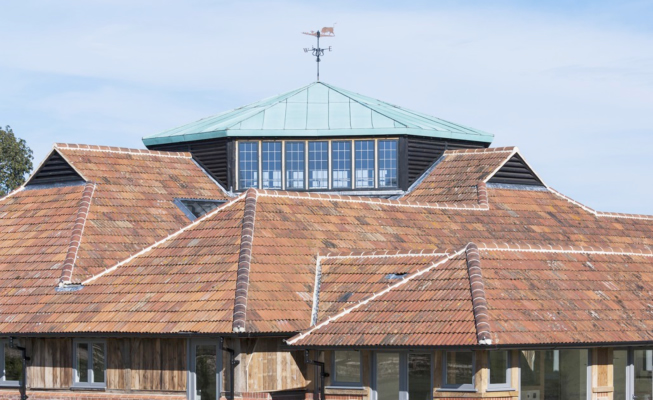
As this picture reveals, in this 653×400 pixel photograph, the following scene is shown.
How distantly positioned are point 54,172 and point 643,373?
19399 millimetres

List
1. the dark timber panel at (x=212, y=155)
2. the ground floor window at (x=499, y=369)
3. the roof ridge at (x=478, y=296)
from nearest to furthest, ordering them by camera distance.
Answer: the roof ridge at (x=478, y=296), the ground floor window at (x=499, y=369), the dark timber panel at (x=212, y=155)

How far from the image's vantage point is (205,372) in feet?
103

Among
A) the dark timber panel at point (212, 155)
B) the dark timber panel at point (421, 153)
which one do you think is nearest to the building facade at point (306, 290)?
the dark timber panel at point (212, 155)

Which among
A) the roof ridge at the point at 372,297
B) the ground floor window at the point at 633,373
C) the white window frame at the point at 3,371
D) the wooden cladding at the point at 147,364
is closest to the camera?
the roof ridge at the point at 372,297

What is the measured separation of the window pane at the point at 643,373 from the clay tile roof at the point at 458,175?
1206cm

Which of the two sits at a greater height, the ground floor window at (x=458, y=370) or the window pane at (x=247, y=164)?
the window pane at (x=247, y=164)

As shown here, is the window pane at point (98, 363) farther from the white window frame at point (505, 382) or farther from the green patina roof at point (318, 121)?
the green patina roof at point (318, 121)

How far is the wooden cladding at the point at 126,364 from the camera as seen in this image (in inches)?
1255

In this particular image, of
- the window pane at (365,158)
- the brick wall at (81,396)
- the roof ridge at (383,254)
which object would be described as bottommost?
the brick wall at (81,396)

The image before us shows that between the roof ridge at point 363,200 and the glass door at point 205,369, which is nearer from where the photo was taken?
the glass door at point 205,369

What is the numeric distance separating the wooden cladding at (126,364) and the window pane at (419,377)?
591cm

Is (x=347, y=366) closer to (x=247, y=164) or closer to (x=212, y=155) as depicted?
(x=247, y=164)

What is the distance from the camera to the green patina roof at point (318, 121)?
45.3 meters

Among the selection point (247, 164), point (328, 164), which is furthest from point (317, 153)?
point (247, 164)
